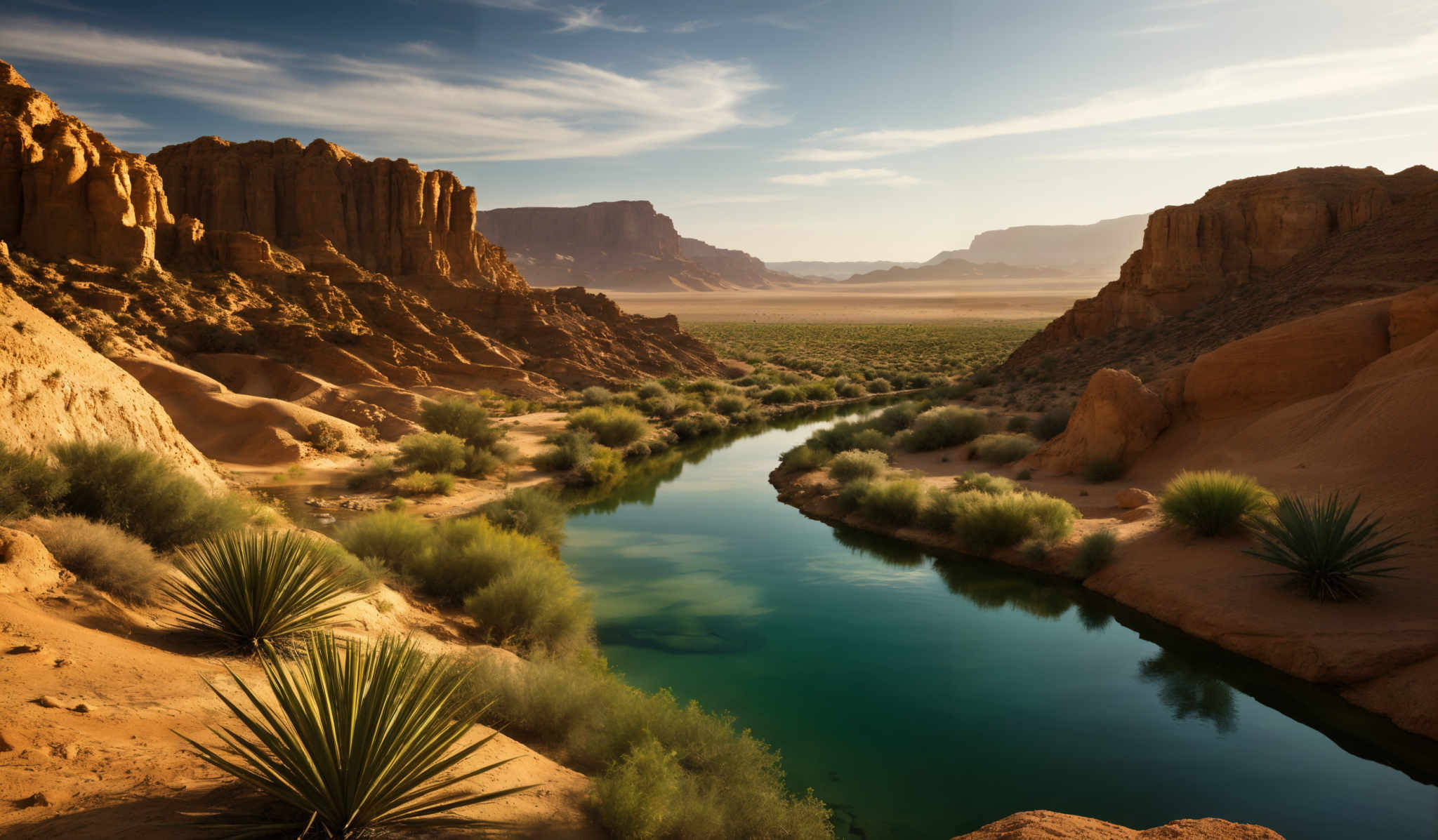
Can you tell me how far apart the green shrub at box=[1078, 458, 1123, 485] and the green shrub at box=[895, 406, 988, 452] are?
5.87 meters

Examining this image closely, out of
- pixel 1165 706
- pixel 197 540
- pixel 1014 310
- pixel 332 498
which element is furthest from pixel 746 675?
pixel 1014 310

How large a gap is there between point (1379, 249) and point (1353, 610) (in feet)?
66.6

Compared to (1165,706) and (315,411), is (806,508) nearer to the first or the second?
(1165,706)

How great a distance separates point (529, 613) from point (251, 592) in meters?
3.69

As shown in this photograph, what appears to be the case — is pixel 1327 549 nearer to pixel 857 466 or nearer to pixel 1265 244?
pixel 857 466

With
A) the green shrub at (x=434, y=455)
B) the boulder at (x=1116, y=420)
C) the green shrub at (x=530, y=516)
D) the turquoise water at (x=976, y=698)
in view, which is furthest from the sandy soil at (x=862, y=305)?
the turquoise water at (x=976, y=698)

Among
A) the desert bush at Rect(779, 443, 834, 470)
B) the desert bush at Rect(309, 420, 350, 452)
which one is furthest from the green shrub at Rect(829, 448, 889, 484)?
the desert bush at Rect(309, 420, 350, 452)

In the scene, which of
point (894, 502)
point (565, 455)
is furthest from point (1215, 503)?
point (565, 455)

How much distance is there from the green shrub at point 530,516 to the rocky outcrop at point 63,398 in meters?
4.81

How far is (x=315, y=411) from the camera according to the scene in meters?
24.2

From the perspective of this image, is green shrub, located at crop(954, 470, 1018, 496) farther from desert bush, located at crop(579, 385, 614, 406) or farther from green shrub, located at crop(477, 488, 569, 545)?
desert bush, located at crop(579, 385, 614, 406)

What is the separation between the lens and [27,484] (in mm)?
7738

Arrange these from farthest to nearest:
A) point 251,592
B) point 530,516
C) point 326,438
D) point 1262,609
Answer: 1. point 326,438
2. point 530,516
3. point 1262,609
4. point 251,592

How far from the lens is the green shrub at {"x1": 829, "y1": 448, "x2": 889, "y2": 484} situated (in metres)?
20.2
